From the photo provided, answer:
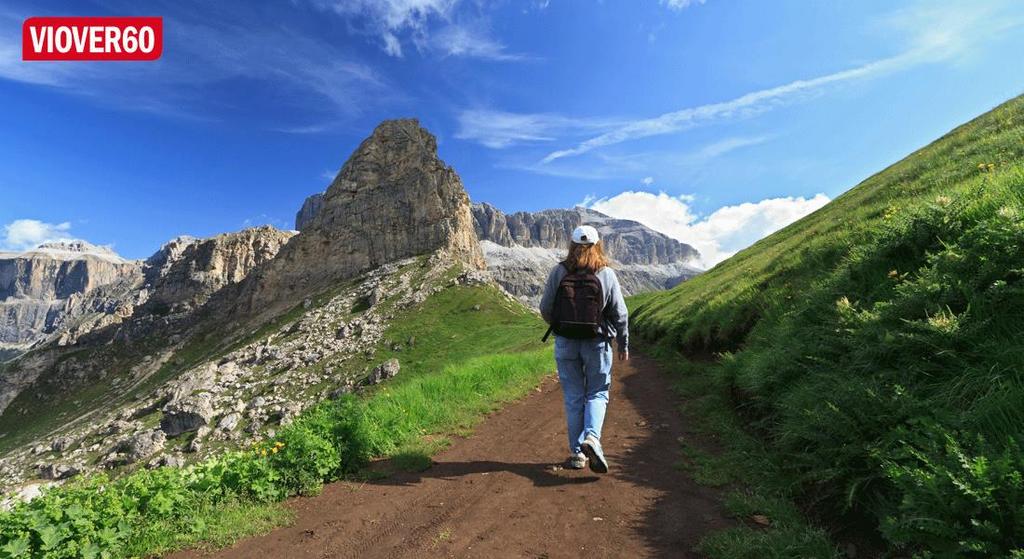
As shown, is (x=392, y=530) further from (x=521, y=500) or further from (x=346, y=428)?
(x=346, y=428)

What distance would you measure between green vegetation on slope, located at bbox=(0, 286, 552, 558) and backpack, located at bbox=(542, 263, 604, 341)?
14.0 feet

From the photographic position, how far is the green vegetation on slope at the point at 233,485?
16.5ft

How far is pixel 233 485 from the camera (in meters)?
6.71

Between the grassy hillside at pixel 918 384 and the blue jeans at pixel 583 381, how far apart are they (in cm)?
261

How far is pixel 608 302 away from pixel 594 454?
2.49 m

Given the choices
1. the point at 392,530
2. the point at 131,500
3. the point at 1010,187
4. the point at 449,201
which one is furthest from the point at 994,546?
the point at 449,201

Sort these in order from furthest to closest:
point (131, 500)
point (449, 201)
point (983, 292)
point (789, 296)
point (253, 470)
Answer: point (449, 201) < point (789, 296) < point (253, 470) < point (131, 500) < point (983, 292)

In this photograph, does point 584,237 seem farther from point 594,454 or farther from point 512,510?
point 512,510

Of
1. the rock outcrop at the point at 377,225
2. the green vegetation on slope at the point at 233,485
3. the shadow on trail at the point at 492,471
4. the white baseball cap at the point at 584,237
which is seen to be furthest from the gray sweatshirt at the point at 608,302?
the rock outcrop at the point at 377,225

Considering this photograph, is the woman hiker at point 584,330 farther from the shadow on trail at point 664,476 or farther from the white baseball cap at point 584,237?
the shadow on trail at point 664,476

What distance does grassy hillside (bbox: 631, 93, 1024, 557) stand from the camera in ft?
10.8

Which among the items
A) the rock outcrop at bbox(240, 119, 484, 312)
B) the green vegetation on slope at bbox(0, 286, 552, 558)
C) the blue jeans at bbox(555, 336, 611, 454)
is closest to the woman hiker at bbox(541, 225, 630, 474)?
the blue jeans at bbox(555, 336, 611, 454)

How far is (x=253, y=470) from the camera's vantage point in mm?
6922

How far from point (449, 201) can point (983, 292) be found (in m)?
134
